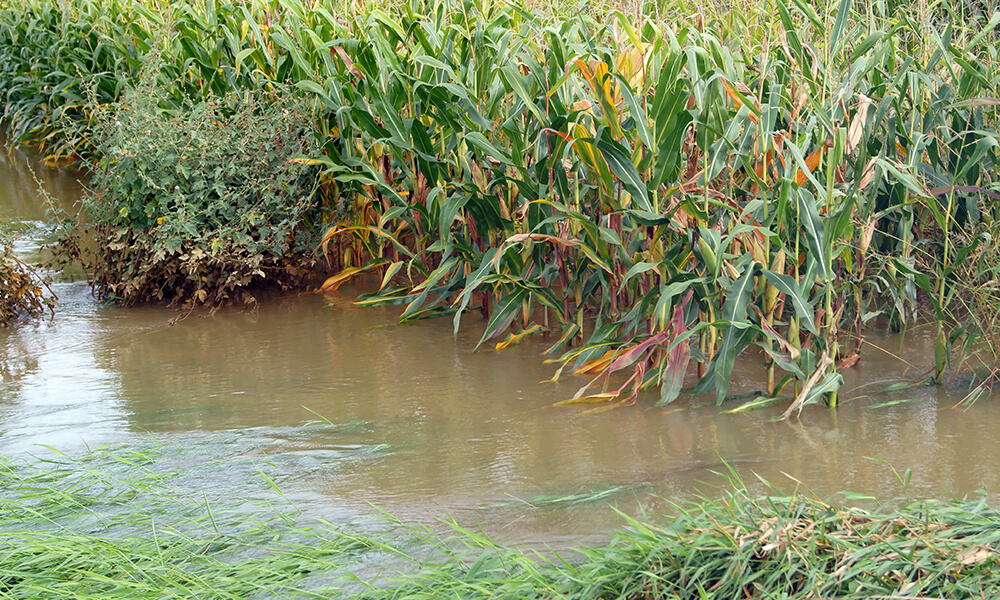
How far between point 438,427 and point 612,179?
1.30 metres

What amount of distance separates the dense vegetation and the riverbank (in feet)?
3.78

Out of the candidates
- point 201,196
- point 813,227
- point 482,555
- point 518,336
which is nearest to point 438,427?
point 518,336

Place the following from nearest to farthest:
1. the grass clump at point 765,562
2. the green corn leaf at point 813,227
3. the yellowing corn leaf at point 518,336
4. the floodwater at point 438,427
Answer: the grass clump at point 765,562 → the floodwater at point 438,427 → the green corn leaf at point 813,227 → the yellowing corn leaf at point 518,336

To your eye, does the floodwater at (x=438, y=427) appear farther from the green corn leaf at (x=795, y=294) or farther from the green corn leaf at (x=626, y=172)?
the green corn leaf at (x=626, y=172)

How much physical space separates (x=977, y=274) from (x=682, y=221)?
4.02 feet

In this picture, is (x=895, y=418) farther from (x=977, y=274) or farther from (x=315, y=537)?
(x=315, y=537)

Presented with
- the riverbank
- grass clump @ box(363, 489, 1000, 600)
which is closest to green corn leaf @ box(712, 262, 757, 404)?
the riverbank

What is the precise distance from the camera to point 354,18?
5.64 meters

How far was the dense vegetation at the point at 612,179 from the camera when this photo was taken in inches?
143

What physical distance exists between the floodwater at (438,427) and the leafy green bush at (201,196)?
43cm

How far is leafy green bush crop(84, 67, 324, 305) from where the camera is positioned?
5.20 m

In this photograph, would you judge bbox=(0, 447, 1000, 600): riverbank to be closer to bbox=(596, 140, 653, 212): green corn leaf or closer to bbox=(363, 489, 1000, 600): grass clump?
bbox=(363, 489, 1000, 600): grass clump

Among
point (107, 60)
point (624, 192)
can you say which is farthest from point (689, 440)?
point (107, 60)

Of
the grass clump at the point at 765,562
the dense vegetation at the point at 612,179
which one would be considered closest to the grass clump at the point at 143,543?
the grass clump at the point at 765,562
